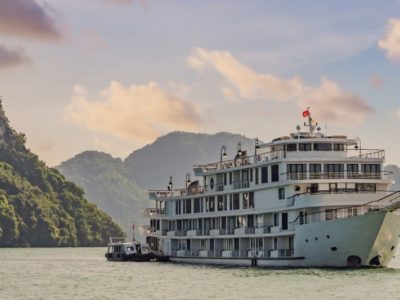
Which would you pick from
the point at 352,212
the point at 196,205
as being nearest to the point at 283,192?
the point at 352,212

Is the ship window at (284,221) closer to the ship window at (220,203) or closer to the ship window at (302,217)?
the ship window at (302,217)

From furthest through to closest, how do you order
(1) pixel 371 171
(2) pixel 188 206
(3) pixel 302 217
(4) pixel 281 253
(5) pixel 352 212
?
(2) pixel 188 206
(1) pixel 371 171
(4) pixel 281 253
(3) pixel 302 217
(5) pixel 352 212

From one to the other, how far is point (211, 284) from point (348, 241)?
9538mm

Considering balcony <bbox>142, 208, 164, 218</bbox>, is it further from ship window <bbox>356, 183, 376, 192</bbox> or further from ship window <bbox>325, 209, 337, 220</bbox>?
ship window <bbox>325, 209, 337, 220</bbox>

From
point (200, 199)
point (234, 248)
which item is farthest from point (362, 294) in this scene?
point (200, 199)

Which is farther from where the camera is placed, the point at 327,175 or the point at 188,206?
the point at 188,206

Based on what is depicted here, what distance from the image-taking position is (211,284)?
55.2 m

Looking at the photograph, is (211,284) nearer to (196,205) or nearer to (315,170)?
(315,170)

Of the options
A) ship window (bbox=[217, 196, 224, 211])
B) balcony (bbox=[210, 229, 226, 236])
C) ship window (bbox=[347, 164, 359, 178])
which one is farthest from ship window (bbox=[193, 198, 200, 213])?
ship window (bbox=[347, 164, 359, 178])

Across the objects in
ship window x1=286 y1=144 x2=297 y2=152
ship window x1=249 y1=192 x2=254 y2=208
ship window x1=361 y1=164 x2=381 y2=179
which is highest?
ship window x1=286 y1=144 x2=297 y2=152

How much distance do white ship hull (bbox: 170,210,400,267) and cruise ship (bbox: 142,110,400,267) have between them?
62 millimetres

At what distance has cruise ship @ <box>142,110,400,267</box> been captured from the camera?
194ft

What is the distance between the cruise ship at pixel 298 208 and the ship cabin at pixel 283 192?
64 mm

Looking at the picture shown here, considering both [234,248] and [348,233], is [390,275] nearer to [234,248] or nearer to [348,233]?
[348,233]
